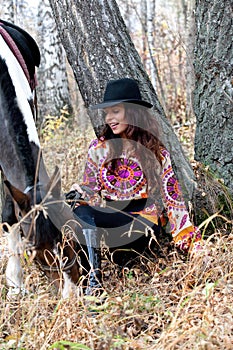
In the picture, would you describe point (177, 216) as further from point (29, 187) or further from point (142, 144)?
point (29, 187)

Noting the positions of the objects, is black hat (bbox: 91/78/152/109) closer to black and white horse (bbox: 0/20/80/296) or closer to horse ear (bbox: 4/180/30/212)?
black and white horse (bbox: 0/20/80/296)

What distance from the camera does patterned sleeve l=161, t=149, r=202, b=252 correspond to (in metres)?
3.14

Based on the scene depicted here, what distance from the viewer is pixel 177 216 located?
320 cm

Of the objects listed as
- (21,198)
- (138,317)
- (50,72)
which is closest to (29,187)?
(21,198)

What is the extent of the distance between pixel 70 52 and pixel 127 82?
0.69 meters

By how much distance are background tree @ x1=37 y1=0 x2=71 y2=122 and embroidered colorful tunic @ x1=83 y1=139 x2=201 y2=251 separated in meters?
5.28

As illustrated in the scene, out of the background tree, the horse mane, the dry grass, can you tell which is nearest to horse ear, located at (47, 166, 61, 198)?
the dry grass

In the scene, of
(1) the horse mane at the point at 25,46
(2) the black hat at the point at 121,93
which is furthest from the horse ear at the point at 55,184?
(1) the horse mane at the point at 25,46

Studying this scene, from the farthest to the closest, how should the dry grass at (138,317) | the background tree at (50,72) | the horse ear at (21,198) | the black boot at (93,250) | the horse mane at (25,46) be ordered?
the background tree at (50,72) → the horse mane at (25,46) → the black boot at (93,250) → the horse ear at (21,198) → the dry grass at (138,317)

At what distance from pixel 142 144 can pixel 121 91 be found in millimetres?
365

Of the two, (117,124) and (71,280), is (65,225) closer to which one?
(71,280)

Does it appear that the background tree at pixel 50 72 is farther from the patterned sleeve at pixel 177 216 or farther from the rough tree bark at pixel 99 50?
the patterned sleeve at pixel 177 216

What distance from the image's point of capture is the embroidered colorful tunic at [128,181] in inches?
128

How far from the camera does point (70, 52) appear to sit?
374 centimetres
